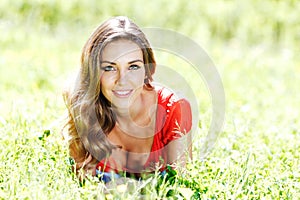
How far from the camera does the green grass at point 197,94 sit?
304cm

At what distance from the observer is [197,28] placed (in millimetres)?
8172

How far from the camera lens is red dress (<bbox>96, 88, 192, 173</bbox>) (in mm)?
3404

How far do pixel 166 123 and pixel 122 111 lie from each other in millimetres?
256

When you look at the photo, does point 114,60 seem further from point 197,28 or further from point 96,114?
point 197,28

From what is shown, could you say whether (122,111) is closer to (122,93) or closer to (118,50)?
(122,93)

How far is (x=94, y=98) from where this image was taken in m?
3.38

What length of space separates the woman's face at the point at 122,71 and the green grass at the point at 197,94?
1.50 ft

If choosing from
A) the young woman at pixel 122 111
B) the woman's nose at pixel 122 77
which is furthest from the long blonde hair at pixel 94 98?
the woman's nose at pixel 122 77

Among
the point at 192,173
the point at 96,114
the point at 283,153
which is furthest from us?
the point at 283,153

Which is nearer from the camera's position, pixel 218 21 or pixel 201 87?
pixel 201 87

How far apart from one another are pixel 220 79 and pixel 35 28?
2923mm

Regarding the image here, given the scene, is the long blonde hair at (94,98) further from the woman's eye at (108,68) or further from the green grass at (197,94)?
the green grass at (197,94)

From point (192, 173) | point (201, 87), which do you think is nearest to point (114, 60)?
point (192, 173)

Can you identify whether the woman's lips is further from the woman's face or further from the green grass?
the green grass
